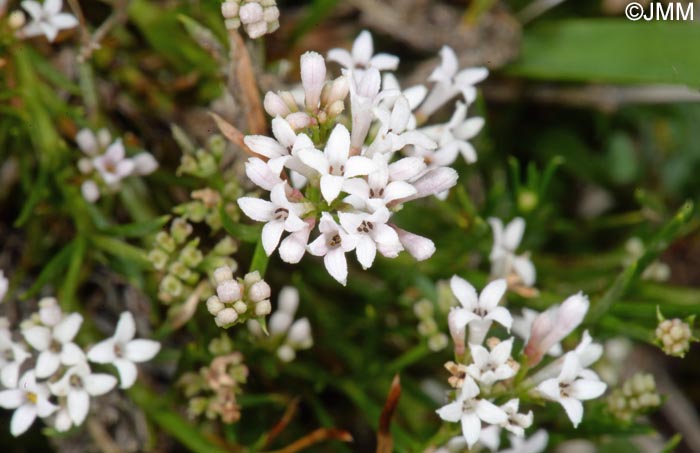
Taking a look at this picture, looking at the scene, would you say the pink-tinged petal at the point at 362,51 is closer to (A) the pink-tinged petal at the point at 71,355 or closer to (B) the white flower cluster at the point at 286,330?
(B) the white flower cluster at the point at 286,330

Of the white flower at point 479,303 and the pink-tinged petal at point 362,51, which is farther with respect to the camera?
the pink-tinged petal at point 362,51

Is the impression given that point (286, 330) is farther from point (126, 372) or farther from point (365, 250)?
point (365, 250)

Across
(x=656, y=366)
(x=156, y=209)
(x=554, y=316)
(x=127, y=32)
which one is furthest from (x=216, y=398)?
(x=656, y=366)

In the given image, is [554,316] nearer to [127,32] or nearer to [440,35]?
[440,35]

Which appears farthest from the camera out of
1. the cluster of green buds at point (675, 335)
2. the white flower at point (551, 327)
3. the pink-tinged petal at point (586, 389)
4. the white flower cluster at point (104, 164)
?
the white flower cluster at point (104, 164)

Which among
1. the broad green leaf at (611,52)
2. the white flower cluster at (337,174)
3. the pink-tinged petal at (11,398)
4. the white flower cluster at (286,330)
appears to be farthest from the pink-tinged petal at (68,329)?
the broad green leaf at (611,52)

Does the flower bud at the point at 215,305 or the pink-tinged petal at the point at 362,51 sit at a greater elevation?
the pink-tinged petal at the point at 362,51

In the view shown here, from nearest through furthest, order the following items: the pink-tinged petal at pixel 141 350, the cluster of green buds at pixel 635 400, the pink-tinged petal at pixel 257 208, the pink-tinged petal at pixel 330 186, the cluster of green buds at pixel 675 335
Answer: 1. the pink-tinged petal at pixel 330 186
2. the pink-tinged petal at pixel 257 208
3. the cluster of green buds at pixel 675 335
4. the pink-tinged petal at pixel 141 350
5. the cluster of green buds at pixel 635 400

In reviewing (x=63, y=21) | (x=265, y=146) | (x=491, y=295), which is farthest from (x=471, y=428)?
(x=63, y=21)
